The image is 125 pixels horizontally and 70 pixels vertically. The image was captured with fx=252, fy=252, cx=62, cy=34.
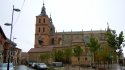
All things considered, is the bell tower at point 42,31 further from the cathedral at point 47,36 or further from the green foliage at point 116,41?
the green foliage at point 116,41

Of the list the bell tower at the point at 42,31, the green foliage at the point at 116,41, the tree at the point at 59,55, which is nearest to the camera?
the green foliage at the point at 116,41

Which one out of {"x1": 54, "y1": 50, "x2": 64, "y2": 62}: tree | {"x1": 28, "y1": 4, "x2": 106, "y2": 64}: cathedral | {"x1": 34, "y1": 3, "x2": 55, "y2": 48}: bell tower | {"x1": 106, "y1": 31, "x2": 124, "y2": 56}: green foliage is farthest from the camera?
{"x1": 34, "y1": 3, "x2": 55, "y2": 48}: bell tower

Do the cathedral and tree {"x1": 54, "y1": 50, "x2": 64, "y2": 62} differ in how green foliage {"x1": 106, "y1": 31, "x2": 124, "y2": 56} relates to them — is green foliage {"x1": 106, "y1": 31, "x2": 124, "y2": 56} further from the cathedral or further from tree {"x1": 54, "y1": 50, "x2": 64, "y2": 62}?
the cathedral

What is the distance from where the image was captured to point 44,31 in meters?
132

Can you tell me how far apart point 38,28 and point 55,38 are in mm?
10398

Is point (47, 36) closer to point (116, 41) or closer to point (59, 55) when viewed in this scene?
point (59, 55)

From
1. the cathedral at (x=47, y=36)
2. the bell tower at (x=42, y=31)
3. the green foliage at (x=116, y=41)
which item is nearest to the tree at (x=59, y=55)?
the cathedral at (x=47, y=36)

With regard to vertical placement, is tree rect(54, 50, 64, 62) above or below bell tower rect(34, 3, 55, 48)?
below

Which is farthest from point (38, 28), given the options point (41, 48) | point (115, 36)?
point (115, 36)

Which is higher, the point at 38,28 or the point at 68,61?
the point at 38,28

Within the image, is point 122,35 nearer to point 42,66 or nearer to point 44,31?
point 42,66

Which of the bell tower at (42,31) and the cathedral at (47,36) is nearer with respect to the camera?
the cathedral at (47,36)

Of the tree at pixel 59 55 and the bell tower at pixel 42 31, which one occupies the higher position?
the bell tower at pixel 42 31

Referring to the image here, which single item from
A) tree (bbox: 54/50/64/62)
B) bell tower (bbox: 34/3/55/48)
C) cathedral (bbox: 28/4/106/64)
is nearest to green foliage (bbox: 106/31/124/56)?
tree (bbox: 54/50/64/62)
